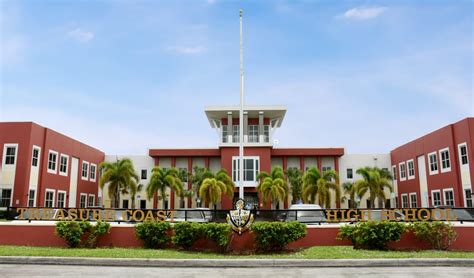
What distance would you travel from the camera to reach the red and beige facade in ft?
93.3

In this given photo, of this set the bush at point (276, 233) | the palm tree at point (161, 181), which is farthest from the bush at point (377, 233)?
the palm tree at point (161, 181)

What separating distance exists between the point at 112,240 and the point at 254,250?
17.3 feet

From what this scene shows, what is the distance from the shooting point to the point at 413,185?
36688mm

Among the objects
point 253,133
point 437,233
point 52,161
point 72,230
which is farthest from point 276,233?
point 253,133

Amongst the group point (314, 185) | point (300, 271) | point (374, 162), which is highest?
point (374, 162)

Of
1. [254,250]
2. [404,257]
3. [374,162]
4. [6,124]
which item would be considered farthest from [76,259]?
[374,162]

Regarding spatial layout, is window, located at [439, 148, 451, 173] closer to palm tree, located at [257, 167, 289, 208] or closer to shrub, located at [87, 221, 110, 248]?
palm tree, located at [257, 167, 289, 208]

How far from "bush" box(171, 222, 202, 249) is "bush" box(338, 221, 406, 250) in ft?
17.8

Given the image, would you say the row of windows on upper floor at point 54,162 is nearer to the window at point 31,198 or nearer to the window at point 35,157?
the window at point 35,157

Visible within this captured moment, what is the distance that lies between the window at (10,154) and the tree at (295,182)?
24366 mm

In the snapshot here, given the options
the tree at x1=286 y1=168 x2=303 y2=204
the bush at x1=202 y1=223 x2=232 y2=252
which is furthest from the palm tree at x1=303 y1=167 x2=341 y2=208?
the bush at x1=202 y1=223 x2=232 y2=252

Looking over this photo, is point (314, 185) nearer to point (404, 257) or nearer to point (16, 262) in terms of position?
point (404, 257)

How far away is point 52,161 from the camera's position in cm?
3241

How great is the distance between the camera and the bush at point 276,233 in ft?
43.1
